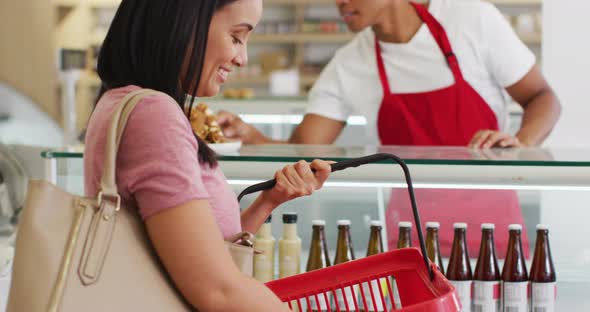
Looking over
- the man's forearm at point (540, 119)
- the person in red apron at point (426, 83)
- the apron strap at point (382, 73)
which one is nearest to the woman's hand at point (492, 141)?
the person in red apron at point (426, 83)

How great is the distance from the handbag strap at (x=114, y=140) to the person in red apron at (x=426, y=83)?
1739 mm

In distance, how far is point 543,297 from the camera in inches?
76.8

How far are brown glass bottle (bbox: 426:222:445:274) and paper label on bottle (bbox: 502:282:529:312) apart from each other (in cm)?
20

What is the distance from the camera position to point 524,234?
224 cm

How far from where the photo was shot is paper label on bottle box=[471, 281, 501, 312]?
1.96 meters

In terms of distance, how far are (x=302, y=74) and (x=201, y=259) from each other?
23.3ft

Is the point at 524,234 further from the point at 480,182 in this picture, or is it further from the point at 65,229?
the point at 65,229

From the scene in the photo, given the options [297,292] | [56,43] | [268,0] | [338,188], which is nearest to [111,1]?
[56,43]

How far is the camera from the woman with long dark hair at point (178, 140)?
3.79 feet

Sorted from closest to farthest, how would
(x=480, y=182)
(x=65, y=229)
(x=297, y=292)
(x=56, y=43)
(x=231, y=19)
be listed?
1. (x=65, y=229)
2. (x=231, y=19)
3. (x=297, y=292)
4. (x=480, y=182)
5. (x=56, y=43)

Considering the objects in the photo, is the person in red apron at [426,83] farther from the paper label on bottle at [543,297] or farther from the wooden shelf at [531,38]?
the wooden shelf at [531,38]

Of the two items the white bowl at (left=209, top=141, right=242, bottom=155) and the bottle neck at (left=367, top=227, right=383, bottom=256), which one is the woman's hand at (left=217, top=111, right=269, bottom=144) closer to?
the white bowl at (left=209, top=141, right=242, bottom=155)

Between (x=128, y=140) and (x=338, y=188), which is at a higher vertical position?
(x=128, y=140)

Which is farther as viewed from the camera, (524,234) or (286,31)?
(286,31)
